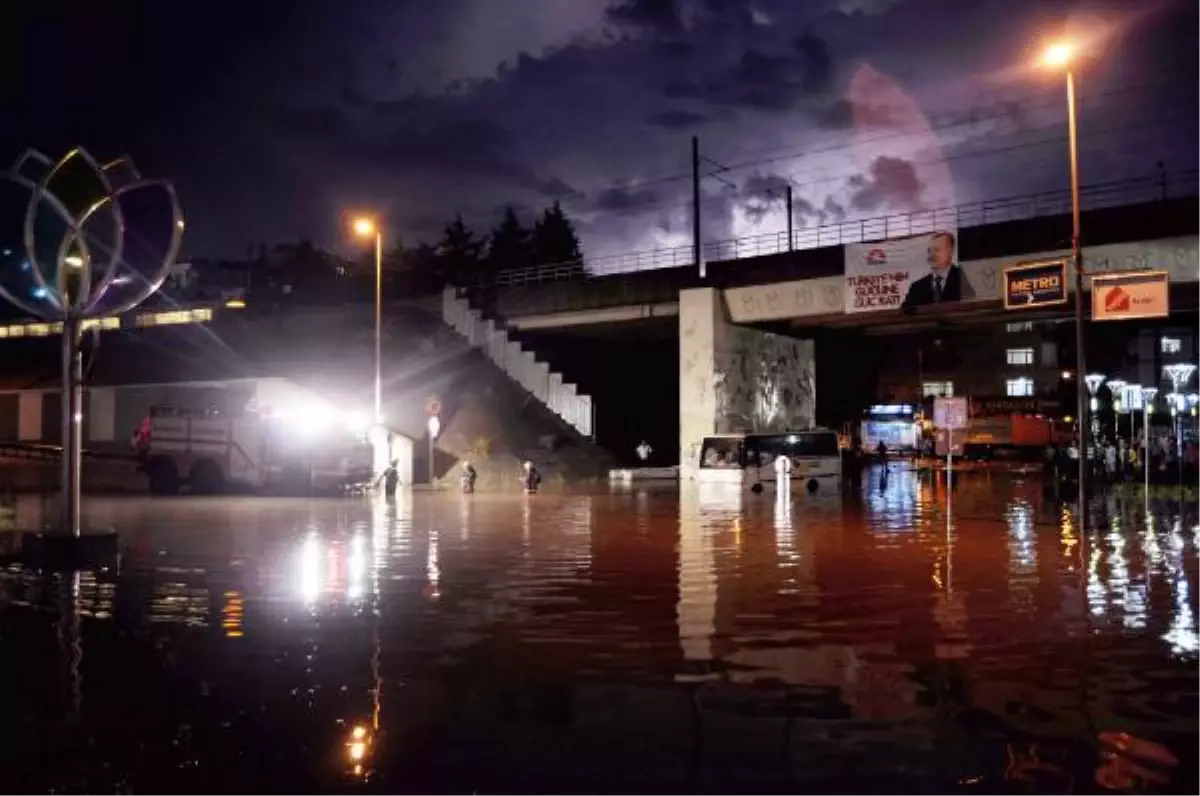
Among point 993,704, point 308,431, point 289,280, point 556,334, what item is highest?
point 289,280

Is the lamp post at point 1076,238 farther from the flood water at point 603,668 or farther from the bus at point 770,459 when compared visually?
the bus at point 770,459

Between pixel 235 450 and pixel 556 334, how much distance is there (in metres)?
21.1

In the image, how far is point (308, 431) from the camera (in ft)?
118

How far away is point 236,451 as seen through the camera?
36.0 m

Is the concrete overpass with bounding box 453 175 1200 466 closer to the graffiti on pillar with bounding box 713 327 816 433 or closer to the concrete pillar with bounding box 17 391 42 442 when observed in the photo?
the graffiti on pillar with bounding box 713 327 816 433

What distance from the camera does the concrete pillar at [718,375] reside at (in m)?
43.9

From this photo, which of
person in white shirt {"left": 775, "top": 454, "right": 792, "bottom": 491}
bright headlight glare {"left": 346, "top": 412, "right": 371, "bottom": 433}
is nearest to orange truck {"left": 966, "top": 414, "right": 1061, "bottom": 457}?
person in white shirt {"left": 775, "top": 454, "right": 792, "bottom": 491}

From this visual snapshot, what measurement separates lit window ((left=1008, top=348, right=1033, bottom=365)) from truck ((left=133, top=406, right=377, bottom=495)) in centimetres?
7149

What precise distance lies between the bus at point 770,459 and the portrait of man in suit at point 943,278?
19.4 feet

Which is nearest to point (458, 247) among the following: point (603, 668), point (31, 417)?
point (31, 417)

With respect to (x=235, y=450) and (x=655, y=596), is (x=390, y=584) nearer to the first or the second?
(x=655, y=596)

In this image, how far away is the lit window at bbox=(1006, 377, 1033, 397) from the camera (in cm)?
9300

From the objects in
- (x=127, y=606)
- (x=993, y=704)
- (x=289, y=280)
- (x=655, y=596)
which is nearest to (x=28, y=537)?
(x=127, y=606)

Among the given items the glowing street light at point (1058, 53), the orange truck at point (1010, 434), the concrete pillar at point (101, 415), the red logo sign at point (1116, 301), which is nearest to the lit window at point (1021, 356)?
the orange truck at point (1010, 434)
